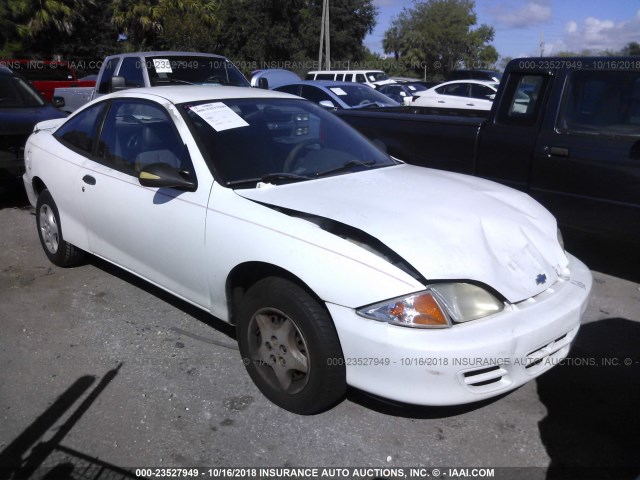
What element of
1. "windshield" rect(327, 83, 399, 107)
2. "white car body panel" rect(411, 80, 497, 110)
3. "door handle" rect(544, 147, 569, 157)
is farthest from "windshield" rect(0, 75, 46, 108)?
"white car body panel" rect(411, 80, 497, 110)

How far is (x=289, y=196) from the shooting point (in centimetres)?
324

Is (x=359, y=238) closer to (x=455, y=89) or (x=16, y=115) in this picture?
(x=16, y=115)

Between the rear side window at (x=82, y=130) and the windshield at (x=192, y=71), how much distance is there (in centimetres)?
436

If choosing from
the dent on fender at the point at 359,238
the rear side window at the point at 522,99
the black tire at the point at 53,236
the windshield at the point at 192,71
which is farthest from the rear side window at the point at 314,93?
the dent on fender at the point at 359,238

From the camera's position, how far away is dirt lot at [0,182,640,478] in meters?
Result: 2.77

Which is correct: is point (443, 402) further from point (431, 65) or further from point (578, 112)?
point (431, 65)

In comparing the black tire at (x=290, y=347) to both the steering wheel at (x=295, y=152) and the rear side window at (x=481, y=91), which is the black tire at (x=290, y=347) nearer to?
the steering wheel at (x=295, y=152)

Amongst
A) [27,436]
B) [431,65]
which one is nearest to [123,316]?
[27,436]

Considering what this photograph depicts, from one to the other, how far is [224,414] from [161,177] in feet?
4.46

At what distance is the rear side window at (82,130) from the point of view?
14.7 ft

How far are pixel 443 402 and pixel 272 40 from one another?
37.8 metres

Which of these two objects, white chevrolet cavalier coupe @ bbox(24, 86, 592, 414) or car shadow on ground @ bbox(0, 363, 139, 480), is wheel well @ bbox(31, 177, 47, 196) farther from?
car shadow on ground @ bbox(0, 363, 139, 480)

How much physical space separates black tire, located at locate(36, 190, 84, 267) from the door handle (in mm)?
4070

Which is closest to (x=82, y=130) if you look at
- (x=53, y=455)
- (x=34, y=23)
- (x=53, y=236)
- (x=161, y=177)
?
(x=53, y=236)
